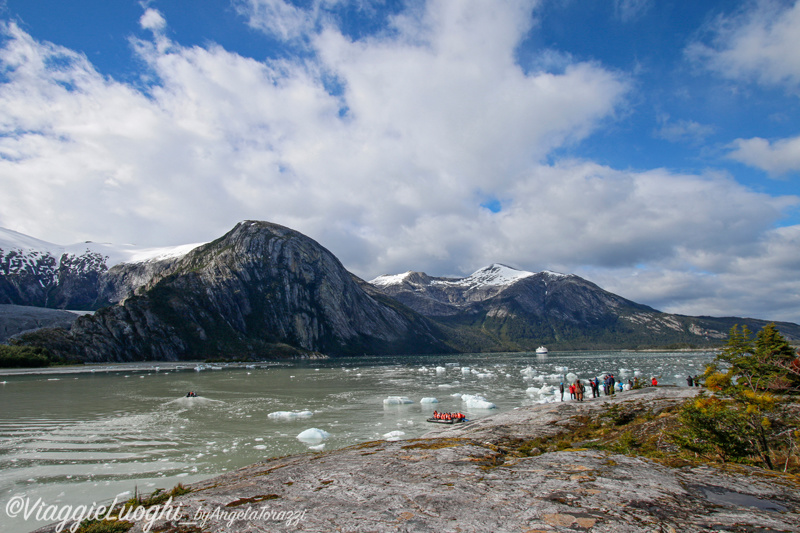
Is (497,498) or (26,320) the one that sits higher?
(26,320)

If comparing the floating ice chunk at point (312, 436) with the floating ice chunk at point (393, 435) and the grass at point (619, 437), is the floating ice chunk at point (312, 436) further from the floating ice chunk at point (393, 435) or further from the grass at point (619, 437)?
the grass at point (619, 437)

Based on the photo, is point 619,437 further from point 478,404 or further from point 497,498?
point 478,404

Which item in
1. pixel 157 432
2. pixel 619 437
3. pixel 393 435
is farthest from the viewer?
pixel 157 432

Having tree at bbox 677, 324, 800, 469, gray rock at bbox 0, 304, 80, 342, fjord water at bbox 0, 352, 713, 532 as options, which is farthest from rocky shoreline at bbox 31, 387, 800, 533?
gray rock at bbox 0, 304, 80, 342

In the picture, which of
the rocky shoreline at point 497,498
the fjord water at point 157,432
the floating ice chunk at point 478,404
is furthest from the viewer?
the floating ice chunk at point 478,404

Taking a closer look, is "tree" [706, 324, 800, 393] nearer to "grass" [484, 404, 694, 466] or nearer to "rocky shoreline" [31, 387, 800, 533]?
"grass" [484, 404, 694, 466]

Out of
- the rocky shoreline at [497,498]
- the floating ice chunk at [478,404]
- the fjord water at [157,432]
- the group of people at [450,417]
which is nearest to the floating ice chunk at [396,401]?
→ the fjord water at [157,432]

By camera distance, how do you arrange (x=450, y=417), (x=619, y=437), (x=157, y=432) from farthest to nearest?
(x=450, y=417), (x=157, y=432), (x=619, y=437)

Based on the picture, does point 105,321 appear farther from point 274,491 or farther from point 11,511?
point 274,491

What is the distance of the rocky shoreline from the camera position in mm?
5324

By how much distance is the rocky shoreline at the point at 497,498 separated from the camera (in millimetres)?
5324

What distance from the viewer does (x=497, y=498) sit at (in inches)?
253

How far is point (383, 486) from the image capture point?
7637 mm

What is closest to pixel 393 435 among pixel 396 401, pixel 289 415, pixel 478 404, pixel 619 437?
pixel 289 415
